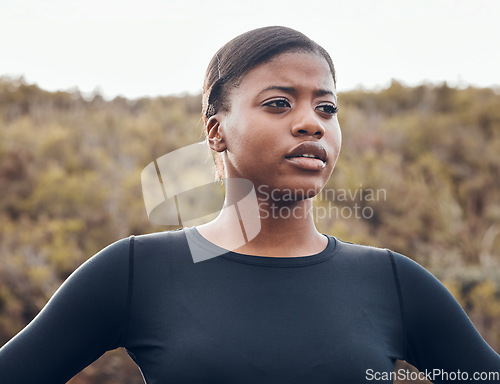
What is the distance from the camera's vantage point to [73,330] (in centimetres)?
148

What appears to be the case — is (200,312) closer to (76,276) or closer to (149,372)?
(149,372)

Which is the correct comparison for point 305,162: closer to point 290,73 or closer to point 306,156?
point 306,156

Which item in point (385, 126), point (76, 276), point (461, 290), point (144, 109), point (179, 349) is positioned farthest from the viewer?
point (144, 109)

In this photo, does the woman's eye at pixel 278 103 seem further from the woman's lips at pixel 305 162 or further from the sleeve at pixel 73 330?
the sleeve at pixel 73 330

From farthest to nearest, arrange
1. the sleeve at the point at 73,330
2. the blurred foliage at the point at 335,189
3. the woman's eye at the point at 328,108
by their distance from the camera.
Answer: the blurred foliage at the point at 335,189 < the woman's eye at the point at 328,108 < the sleeve at the point at 73,330

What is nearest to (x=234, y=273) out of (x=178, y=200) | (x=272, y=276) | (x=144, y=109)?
(x=272, y=276)

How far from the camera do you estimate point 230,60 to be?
5.69 ft

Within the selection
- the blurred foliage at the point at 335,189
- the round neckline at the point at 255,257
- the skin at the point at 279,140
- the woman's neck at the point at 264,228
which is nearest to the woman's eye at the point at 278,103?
the skin at the point at 279,140

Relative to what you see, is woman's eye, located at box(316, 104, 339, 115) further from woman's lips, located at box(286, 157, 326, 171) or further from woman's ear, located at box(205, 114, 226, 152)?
woman's ear, located at box(205, 114, 226, 152)

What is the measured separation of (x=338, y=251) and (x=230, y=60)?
0.69 metres

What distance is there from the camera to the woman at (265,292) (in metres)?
1.46

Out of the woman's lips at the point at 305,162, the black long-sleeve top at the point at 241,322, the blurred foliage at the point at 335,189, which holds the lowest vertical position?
the blurred foliage at the point at 335,189

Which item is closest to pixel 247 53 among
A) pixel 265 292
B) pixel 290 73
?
pixel 290 73

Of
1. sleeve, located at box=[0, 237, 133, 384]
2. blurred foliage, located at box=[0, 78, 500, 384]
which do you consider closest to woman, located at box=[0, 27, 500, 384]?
sleeve, located at box=[0, 237, 133, 384]
